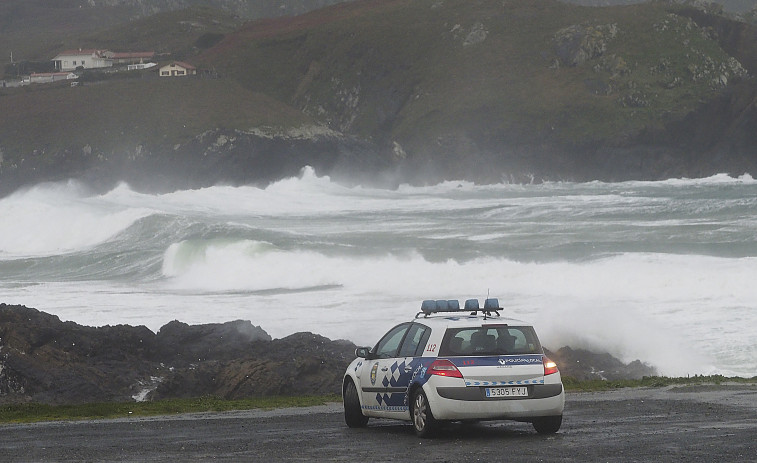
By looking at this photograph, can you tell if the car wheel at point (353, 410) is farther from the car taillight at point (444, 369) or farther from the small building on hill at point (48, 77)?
the small building on hill at point (48, 77)

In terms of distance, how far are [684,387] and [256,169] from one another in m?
110

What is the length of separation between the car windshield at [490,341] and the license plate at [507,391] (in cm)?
39

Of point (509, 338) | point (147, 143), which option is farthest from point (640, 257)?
point (147, 143)

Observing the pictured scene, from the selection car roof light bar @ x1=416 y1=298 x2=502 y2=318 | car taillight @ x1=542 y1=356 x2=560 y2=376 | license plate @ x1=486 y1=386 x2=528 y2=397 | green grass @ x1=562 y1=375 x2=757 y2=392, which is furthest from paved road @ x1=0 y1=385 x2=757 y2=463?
green grass @ x1=562 y1=375 x2=757 y2=392

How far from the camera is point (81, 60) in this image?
598 ft

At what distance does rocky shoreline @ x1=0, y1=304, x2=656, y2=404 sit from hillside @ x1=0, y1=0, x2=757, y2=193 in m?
99.9

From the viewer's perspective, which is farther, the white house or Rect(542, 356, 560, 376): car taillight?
the white house

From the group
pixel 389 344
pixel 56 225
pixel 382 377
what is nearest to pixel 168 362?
pixel 389 344

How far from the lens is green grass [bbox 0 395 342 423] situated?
Answer: 19.0 meters

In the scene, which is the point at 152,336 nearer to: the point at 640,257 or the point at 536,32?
the point at 640,257

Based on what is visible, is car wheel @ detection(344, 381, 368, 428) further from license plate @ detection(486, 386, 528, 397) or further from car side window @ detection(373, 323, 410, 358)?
license plate @ detection(486, 386, 528, 397)

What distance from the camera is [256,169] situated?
419 ft

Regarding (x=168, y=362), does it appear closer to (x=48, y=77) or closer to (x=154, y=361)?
(x=154, y=361)

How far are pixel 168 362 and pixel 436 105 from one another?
426ft
